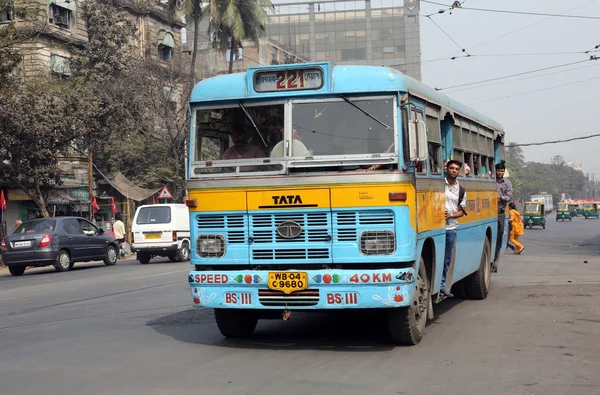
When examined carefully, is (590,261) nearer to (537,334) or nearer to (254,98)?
(537,334)

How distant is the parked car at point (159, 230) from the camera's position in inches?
1048

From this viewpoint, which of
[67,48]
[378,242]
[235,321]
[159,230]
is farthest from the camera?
[67,48]

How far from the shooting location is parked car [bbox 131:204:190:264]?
2661 cm

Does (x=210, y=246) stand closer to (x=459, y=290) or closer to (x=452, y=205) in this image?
(x=452, y=205)

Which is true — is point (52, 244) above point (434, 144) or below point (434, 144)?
below

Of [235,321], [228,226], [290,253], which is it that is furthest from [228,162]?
[235,321]

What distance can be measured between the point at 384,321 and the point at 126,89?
31475mm

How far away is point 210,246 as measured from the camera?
8.60m

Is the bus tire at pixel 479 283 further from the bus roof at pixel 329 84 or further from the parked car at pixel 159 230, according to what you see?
the parked car at pixel 159 230

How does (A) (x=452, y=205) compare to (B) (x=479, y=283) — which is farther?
(B) (x=479, y=283)

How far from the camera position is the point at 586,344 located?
8.59 meters

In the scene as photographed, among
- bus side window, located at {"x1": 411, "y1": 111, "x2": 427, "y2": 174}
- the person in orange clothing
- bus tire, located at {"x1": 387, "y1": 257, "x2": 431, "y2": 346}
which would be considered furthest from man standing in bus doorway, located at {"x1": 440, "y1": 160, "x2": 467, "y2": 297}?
the person in orange clothing

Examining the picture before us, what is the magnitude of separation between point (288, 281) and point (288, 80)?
6.70ft

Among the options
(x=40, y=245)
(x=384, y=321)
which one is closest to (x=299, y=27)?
(x=40, y=245)
